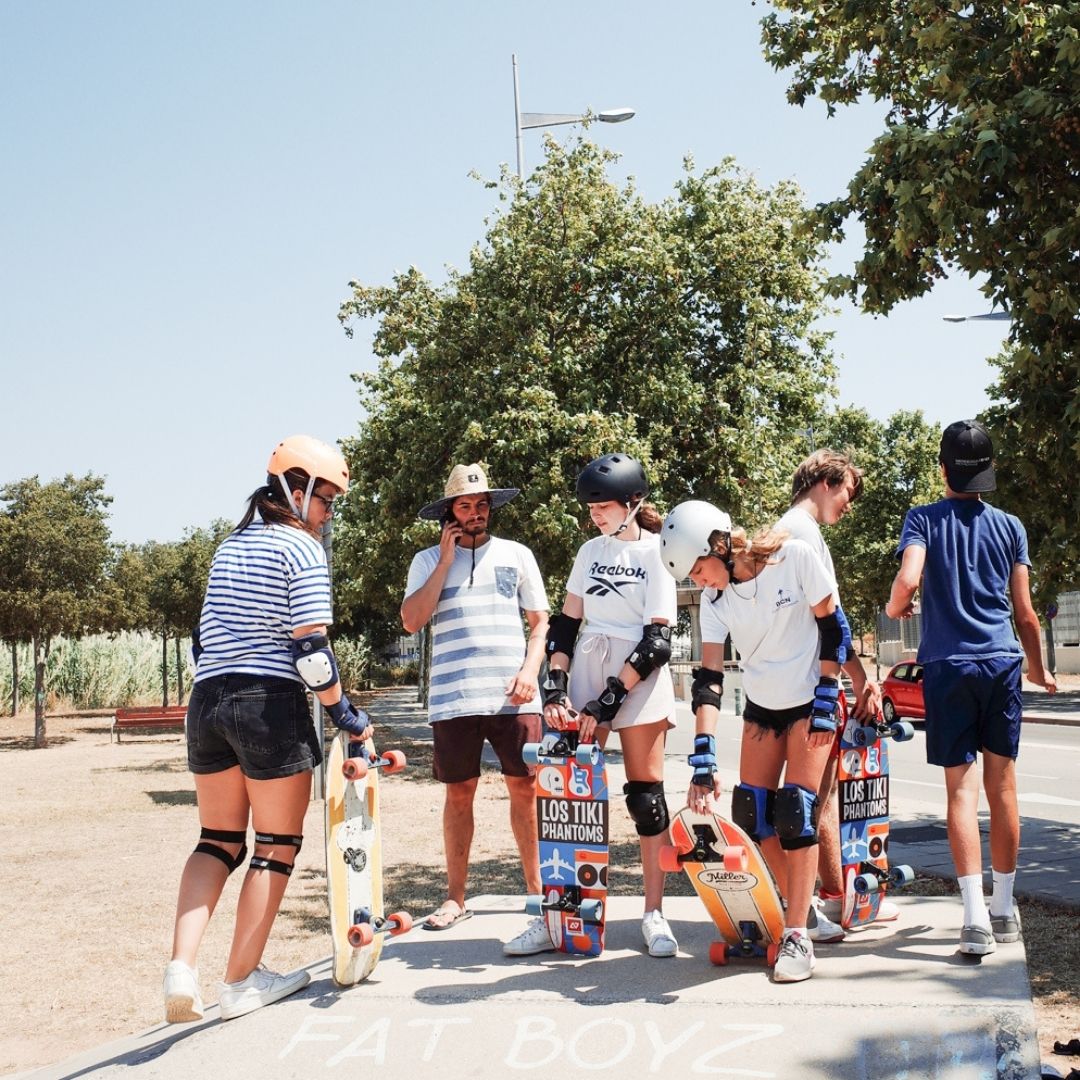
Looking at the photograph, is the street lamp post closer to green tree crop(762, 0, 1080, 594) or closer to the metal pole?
the metal pole

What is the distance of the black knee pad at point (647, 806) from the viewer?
4.71m

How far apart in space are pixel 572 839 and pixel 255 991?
1.31m

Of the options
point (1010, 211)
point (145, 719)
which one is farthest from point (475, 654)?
point (145, 719)

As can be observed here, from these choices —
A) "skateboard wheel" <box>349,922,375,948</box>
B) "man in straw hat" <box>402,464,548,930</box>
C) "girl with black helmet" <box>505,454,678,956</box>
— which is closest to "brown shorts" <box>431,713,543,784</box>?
"man in straw hat" <box>402,464,548,930</box>

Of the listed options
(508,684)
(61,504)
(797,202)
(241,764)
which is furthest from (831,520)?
(61,504)

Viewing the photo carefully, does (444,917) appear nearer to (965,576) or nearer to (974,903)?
(974,903)

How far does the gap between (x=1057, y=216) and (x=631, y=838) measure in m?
5.81

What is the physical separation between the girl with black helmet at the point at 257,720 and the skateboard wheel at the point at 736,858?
142 centimetres

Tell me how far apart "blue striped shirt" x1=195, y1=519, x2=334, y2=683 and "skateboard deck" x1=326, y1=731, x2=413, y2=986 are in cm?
41

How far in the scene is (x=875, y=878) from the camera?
4762 mm

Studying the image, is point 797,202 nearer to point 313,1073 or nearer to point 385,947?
point 385,947

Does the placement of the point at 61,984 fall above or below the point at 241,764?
below

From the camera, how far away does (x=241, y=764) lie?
4.20 metres

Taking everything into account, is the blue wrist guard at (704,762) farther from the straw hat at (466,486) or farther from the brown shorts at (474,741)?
the straw hat at (466,486)
